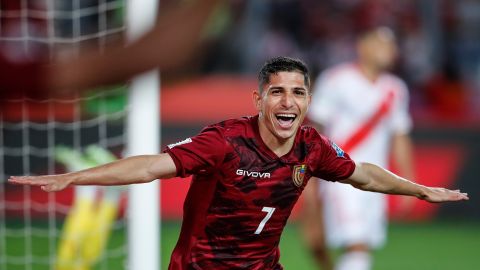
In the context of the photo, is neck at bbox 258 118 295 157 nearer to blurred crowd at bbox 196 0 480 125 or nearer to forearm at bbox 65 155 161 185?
forearm at bbox 65 155 161 185

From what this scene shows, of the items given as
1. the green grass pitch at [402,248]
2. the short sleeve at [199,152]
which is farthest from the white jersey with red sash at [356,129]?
the short sleeve at [199,152]

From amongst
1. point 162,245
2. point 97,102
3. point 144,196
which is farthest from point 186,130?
point 144,196

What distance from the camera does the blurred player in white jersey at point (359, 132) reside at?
7.59 metres

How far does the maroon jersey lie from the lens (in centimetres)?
434

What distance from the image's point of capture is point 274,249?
4.52m

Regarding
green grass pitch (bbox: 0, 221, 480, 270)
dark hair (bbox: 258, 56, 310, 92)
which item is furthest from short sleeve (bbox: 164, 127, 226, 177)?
green grass pitch (bbox: 0, 221, 480, 270)

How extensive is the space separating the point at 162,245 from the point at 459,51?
5398 millimetres

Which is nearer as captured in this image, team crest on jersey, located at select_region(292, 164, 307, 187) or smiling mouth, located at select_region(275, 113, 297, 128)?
smiling mouth, located at select_region(275, 113, 297, 128)

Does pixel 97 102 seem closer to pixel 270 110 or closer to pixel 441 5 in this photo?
pixel 270 110

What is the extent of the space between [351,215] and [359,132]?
641 millimetres

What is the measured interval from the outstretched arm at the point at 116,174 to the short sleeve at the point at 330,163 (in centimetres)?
76

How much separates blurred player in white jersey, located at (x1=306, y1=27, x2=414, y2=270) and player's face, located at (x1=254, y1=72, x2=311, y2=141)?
3.19 m

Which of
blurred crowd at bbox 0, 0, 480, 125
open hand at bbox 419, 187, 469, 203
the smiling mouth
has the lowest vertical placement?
open hand at bbox 419, 187, 469, 203

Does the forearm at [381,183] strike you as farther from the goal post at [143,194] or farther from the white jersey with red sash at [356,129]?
the white jersey with red sash at [356,129]
